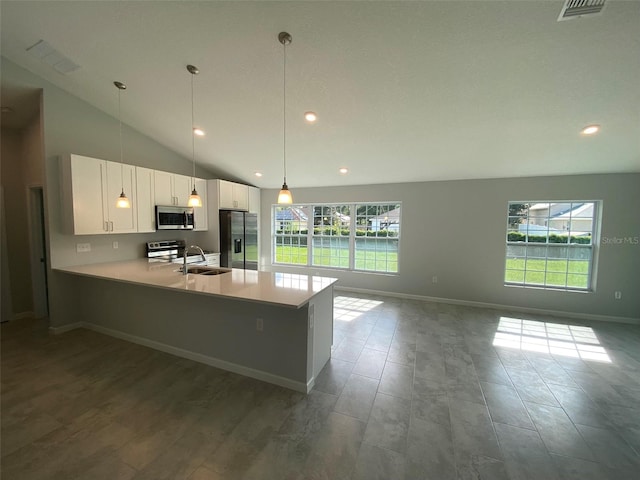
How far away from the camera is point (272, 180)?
5.89 metres

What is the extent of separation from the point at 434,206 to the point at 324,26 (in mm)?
3912

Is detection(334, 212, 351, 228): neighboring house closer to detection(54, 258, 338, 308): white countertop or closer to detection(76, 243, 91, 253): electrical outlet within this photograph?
detection(54, 258, 338, 308): white countertop

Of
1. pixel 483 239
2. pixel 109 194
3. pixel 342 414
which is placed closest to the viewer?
pixel 342 414

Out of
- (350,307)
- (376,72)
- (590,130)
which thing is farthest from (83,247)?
(590,130)

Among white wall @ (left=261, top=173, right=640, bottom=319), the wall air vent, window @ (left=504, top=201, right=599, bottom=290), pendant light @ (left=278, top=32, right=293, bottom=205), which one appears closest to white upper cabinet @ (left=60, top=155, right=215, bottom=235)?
pendant light @ (left=278, top=32, right=293, bottom=205)

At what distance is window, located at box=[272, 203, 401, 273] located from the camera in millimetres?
5594

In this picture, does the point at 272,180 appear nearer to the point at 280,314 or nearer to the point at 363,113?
the point at 363,113

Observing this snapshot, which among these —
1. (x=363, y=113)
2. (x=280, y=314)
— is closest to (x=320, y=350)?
(x=280, y=314)

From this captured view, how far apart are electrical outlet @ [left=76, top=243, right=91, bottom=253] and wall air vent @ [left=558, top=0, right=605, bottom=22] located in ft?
18.7

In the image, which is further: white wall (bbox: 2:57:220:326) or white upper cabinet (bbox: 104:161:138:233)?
white upper cabinet (bbox: 104:161:138:233)

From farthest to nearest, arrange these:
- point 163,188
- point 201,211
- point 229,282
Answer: point 201,211, point 163,188, point 229,282

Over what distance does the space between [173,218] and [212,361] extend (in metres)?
2.79

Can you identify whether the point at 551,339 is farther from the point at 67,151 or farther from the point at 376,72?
the point at 67,151

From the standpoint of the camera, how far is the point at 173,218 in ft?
14.7
